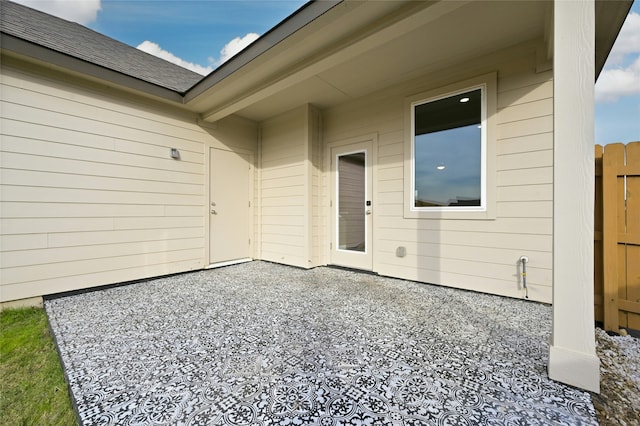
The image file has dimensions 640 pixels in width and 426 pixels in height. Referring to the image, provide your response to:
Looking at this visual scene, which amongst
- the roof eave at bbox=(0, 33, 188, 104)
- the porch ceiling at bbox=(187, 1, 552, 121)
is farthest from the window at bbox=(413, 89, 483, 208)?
the roof eave at bbox=(0, 33, 188, 104)

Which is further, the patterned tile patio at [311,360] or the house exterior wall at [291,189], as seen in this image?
the house exterior wall at [291,189]

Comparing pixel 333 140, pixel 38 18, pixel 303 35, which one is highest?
pixel 38 18

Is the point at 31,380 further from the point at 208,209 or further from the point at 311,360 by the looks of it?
the point at 208,209

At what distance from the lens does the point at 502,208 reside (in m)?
2.65

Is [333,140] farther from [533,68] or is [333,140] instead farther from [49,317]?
[49,317]

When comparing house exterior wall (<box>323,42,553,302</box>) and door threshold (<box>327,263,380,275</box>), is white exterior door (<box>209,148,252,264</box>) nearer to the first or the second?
door threshold (<box>327,263,380,275</box>)

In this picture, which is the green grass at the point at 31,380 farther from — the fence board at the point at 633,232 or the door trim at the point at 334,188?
the fence board at the point at 633,232

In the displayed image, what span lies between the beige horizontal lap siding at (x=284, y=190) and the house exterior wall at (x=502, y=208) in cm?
140

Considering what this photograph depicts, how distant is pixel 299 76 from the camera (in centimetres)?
284

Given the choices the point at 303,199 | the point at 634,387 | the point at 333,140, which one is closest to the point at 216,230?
the point at 303,199

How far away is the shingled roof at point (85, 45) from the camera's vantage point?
108 inches

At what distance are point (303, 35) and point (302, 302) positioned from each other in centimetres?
252

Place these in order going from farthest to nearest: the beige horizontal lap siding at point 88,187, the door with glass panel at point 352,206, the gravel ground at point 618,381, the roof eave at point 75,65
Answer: the door with glass panel at point 352,206, the beige horizontal lap siding at point 88,187, the roof eave at point 75,65, the gravel ground at point 618,381

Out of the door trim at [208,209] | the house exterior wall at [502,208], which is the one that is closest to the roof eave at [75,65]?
the door trim at [208,209]
